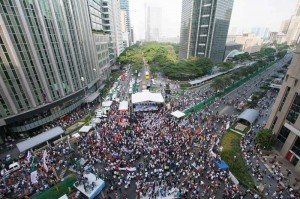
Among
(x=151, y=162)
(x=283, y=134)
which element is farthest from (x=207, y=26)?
(x=151, y=162)

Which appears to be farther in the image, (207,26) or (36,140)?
(207,26)

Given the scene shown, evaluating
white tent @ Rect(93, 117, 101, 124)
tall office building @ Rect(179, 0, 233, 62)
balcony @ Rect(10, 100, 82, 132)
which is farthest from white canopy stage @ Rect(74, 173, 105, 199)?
tall office building @ Rect(179, 0, 233, 62)

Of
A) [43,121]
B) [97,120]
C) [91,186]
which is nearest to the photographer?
[91,186]

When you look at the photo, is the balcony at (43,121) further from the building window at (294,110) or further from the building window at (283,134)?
the building window at (294,110)

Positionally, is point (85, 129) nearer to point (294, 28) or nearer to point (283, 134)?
point (283, 134)

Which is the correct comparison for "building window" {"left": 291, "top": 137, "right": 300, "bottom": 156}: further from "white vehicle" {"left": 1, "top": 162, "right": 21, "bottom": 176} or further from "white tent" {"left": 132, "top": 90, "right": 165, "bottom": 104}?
"white vehicle" {"left": 1, "top": 162, "right": 21, "bottom": 176}

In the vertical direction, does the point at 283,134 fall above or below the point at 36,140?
above

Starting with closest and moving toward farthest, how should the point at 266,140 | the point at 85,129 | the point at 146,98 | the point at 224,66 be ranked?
the point at 266,140, the point at 85,129, the point at 146,98, the point at 224,66

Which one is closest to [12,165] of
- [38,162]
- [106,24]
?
[38,162]
